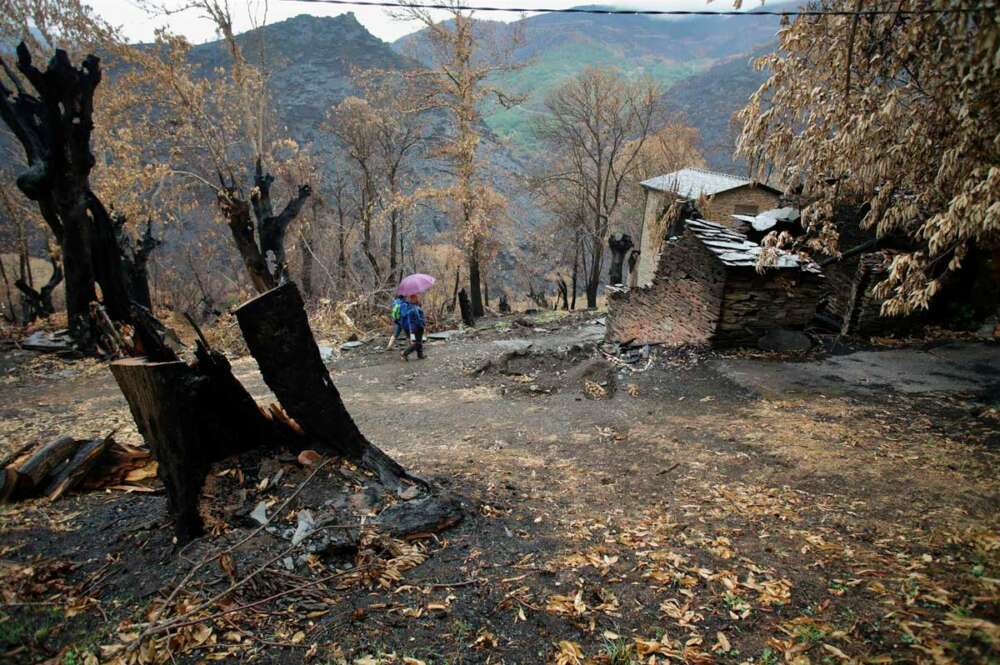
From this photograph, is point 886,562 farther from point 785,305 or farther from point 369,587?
point 785,305

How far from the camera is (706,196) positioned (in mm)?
17719

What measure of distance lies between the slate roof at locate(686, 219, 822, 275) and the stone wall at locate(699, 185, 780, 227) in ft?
37.2

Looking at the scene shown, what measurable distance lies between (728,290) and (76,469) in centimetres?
826

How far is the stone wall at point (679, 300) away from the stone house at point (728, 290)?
0.05 ft

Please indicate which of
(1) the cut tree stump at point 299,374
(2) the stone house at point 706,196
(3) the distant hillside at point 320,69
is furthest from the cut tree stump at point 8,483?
(3) the distant hillside at point 320,69

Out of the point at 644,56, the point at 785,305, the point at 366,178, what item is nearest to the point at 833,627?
the point at 785,305

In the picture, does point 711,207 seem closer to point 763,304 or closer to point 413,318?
point 763,304

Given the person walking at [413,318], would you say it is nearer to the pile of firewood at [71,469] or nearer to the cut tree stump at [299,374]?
the pile of firewood at [71,469]

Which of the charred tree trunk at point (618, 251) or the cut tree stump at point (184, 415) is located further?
the charred tree trunk at point (618, 251)

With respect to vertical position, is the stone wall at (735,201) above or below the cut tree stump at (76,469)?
above

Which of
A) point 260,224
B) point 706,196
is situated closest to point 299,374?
point 260,224

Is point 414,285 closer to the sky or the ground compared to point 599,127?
closer to the ground

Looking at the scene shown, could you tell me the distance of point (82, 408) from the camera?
7500 millimetres

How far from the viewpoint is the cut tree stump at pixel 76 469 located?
343 cm
